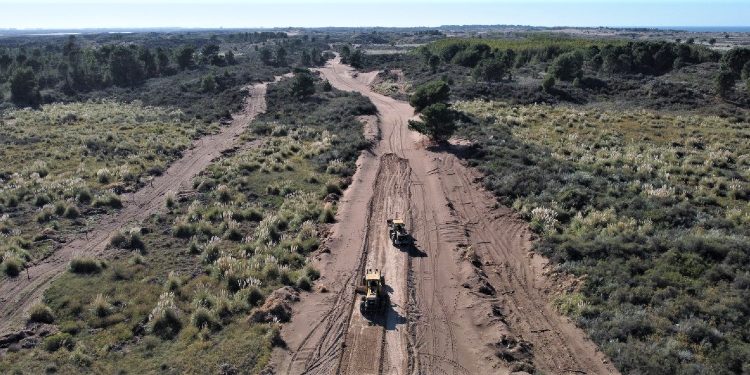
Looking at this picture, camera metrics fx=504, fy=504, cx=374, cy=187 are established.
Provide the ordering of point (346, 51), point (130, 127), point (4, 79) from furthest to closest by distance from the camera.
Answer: point (346, 51) < point (4, 79) < point (130, 127)

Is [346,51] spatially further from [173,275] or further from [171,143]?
[173,275]

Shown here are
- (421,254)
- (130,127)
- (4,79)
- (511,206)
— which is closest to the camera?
(421,254)

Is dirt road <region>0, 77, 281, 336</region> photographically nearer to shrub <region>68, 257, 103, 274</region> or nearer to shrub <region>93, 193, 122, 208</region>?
shrub <region>93, 193, 122, 208</region>

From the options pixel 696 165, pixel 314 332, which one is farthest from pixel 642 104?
pixel 314 332

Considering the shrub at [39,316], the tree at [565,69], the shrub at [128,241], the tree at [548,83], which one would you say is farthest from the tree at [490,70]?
the shrub at [39,316]

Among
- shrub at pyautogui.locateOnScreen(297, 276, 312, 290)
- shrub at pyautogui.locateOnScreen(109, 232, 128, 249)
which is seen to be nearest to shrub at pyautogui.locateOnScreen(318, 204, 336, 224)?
shrub at pyautogui.locateOnScreen(297, 276, 312, 290)

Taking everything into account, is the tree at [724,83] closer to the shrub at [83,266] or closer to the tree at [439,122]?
the tree at [439,122]
